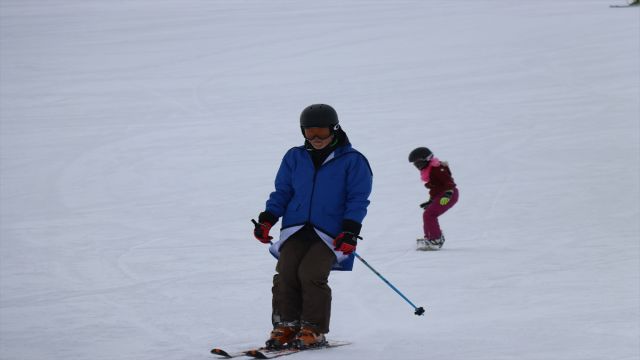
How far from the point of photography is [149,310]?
781 centimetres

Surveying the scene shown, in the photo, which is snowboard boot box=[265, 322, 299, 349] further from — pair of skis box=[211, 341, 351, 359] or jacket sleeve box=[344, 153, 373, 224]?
jacket sleeve box=[344, 153, 373, 224]

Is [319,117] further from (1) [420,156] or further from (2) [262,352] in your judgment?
(1) [420,156]

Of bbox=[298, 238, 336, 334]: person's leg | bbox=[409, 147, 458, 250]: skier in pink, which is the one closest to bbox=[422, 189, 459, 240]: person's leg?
bbox=[409, 147, 458, 250]: skier in pink

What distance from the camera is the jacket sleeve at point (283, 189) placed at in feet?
18.6

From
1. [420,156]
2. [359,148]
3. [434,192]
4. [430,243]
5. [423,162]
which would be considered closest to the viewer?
[420,156]

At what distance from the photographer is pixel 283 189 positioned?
5711mm

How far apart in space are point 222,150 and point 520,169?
5.21 m

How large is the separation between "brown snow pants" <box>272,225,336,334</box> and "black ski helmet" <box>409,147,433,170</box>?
4.54 metres

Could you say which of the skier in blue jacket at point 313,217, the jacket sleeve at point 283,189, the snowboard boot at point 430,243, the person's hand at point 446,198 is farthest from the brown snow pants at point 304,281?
the snowboard boot at point 430,243

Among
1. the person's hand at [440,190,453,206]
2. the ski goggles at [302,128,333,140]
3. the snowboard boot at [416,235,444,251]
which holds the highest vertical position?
the ski goggles at [302,128,333,140]

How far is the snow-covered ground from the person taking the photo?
7.25 metres

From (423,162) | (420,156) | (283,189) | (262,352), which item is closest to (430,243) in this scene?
(423,162)

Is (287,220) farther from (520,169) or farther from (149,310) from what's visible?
(520,169)

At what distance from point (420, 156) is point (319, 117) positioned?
4792mm
